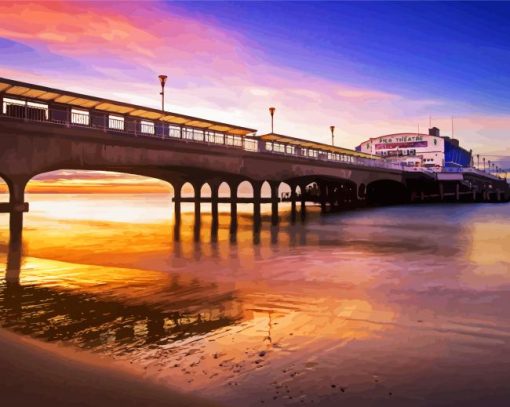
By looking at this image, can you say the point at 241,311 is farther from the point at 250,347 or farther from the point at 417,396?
the point at 417,396

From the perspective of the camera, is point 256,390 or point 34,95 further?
point 34,95

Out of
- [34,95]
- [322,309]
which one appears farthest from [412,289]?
[34,95]

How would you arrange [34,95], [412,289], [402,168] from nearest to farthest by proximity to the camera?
1. [412,289]
2. [34,95]
3. [402,168]

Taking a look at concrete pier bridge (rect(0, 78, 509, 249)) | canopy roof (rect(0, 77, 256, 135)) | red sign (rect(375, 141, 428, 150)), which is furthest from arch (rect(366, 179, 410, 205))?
canopy roof (rect(0, 77, 256, 135))

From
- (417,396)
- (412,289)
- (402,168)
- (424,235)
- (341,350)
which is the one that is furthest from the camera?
(402,168)

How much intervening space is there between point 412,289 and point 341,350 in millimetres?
6223

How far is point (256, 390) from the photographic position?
6211 millimetres

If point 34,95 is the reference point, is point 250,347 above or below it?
below

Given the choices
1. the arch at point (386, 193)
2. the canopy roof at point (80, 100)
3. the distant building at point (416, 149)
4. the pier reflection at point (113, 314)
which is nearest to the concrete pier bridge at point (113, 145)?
the canopy roof at point (80, 100)

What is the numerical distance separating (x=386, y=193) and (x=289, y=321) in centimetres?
8244

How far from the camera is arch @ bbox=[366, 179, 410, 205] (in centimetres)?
8600

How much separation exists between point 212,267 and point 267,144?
24.3 m

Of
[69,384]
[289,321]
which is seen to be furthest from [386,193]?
[69,384]

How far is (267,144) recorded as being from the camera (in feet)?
133
